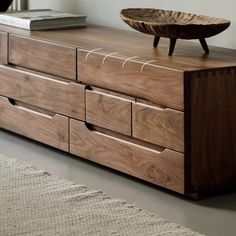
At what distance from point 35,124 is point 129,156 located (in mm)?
586

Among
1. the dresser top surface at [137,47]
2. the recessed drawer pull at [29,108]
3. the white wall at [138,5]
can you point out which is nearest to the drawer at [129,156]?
the recessed drawer pull at [29,108]

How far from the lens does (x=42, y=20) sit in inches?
132

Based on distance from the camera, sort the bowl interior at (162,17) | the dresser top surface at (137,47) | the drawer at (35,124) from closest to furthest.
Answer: the dresser top surface at (137,47)
the bowl interior at (162,17)
the drawer at (35,124)

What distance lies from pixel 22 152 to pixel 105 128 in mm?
425

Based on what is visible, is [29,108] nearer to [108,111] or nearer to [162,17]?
[108,111]

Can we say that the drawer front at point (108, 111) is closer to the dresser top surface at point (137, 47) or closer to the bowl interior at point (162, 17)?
the dresser top surface at point (137, 47)

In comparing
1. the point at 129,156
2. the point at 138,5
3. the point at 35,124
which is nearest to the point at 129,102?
the point at 129,156

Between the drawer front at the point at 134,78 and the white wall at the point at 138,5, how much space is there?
0.47 metres

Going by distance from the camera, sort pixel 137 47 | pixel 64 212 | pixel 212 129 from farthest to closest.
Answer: pixel 137 47
pixel 212 129
pixel 64 212

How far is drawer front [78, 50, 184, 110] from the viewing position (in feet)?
8.36

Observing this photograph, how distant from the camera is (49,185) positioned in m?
2.70

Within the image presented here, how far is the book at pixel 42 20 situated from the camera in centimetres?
336

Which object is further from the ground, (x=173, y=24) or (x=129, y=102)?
(x=173, y=24)

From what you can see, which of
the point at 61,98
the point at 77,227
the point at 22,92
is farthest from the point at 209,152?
the point at 22,92
